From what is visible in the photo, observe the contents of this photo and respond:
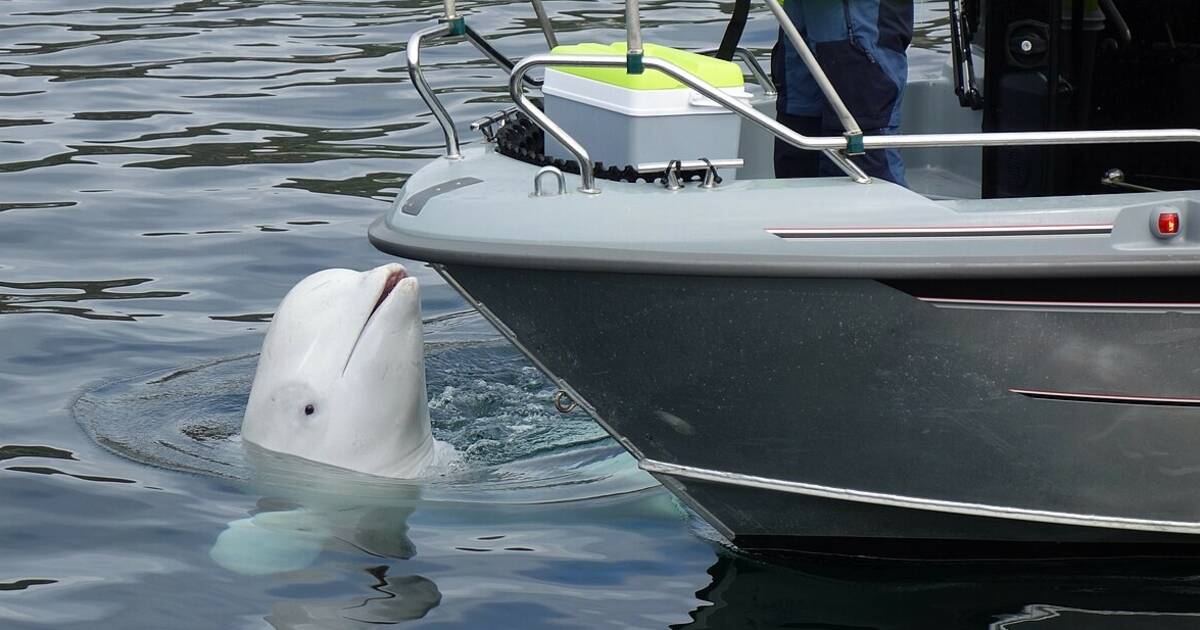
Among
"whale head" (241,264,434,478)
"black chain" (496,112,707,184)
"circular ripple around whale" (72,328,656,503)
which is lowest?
"circular ripple around whale" (72,328,656,503)

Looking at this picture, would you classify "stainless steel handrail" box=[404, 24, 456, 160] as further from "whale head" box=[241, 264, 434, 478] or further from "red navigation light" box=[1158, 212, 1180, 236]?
"red navigation light" box=[1158, 212, 1180, 236]

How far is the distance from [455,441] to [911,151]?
1.84 m

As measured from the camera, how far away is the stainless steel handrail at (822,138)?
3703 mm

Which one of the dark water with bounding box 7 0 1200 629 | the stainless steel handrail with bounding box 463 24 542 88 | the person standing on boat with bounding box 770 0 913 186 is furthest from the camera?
the stainless steel handrail with bounding box 463 24 542 88

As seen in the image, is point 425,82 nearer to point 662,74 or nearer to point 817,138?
point 662,74

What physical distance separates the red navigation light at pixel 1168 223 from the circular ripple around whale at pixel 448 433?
1.92 m

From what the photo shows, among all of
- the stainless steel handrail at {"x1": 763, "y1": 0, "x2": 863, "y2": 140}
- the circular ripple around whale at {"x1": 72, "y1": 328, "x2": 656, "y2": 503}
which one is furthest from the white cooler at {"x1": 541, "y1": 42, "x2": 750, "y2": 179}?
the circular ripple around whale at {"x1": 72, "y1": 328, "x2": 656, "y2": 503}

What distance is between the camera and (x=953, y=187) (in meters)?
5.50

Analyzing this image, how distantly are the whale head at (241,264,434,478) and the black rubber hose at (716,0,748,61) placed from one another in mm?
1257

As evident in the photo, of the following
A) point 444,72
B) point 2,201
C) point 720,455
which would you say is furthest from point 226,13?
point 720,455

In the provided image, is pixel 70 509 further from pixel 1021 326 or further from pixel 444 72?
pixel 444 72

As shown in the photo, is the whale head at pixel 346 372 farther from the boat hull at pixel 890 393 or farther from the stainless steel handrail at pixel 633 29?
the stainless steel handrail at pixel 633 29

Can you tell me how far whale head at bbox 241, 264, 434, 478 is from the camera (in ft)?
16.8

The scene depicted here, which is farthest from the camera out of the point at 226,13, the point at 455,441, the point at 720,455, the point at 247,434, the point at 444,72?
the point at 226,13
